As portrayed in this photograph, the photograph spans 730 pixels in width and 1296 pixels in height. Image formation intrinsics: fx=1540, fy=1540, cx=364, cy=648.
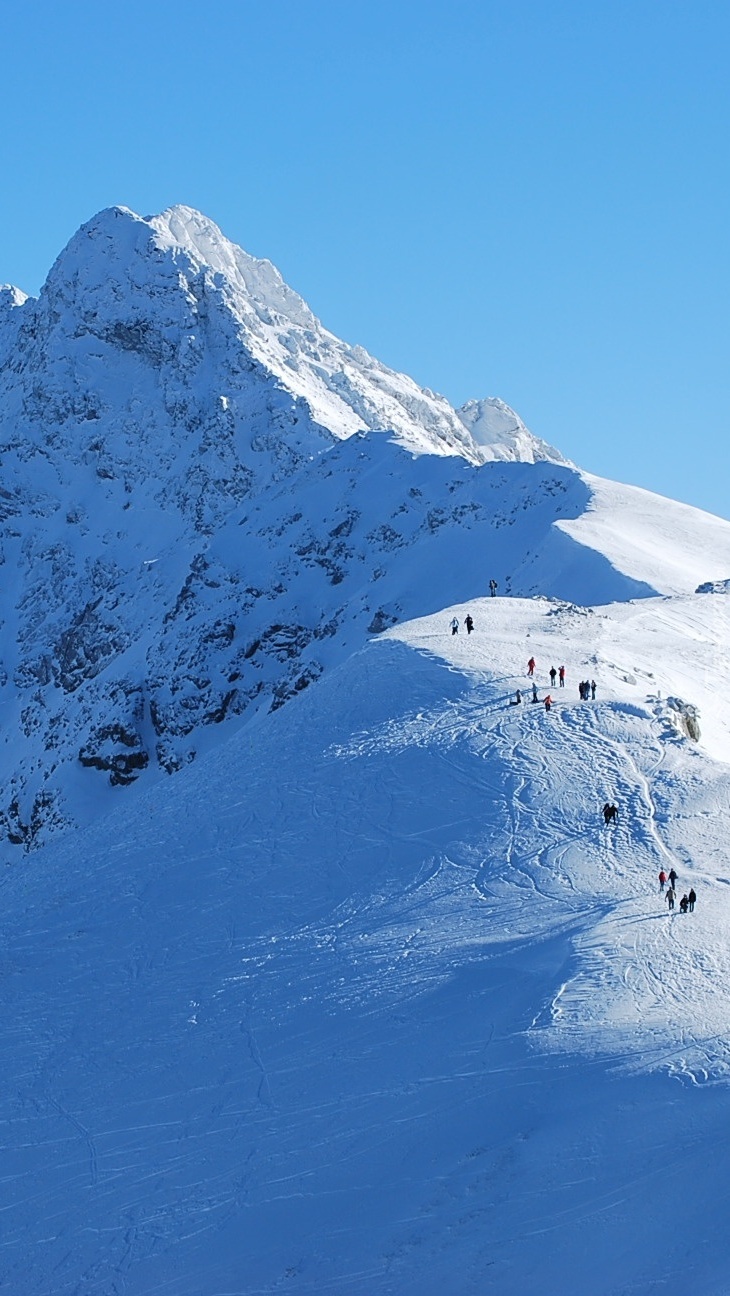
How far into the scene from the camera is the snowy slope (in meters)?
24.1

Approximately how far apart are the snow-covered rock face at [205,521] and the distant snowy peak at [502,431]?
26.6 ft

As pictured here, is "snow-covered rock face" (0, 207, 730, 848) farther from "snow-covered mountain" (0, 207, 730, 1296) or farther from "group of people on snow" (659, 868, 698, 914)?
"group of people on snow" (659, 868, 698, 914)

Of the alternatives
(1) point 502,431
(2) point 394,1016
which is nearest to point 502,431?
(1) point 502,431

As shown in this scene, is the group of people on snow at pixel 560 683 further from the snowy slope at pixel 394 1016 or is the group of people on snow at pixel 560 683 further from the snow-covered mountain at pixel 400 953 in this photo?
the snowy slope at pixel 394 1016

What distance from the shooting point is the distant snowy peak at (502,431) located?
17725 cm

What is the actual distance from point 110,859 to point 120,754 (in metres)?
37.5

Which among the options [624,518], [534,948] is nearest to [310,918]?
[534,948]

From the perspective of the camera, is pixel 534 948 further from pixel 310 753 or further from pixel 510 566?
pixel 510 566

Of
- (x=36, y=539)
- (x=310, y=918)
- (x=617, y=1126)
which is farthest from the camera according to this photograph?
(x=36, y=539)

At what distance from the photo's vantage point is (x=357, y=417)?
136 m

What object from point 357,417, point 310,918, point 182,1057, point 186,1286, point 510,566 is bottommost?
point 186,1286

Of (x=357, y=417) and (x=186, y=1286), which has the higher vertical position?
(x=357, y=417)

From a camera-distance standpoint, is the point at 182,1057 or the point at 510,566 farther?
the point at 510,566

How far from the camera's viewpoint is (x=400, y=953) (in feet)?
108
